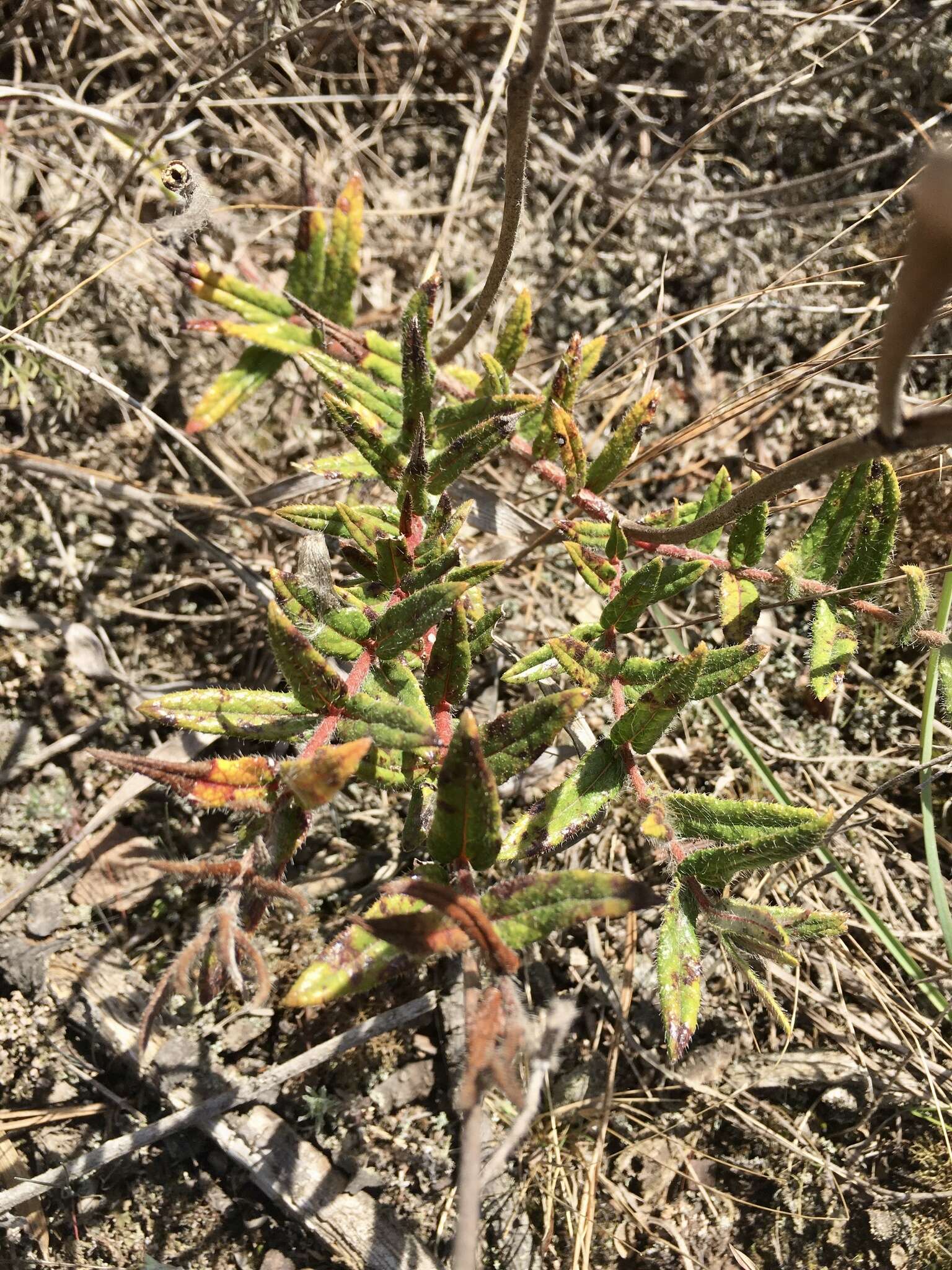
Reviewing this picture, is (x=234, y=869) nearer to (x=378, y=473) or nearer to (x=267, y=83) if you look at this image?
(x=378, y=473)

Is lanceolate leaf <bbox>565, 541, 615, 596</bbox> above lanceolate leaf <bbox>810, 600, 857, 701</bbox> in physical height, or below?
above

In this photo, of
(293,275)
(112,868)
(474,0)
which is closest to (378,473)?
(293,275)

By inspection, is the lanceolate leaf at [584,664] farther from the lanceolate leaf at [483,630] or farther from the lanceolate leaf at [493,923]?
the lanceolate leaf at [493,923]

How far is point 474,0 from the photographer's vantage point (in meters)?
3.87

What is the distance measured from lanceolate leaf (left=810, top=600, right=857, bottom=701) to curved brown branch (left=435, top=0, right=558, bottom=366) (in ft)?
4.26

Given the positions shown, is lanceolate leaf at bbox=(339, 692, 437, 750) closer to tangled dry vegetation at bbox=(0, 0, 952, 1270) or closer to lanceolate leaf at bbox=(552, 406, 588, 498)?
tangled dry vegetation at bbox=(0, 0, 952, 1270)

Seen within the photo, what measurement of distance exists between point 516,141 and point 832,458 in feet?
3.67

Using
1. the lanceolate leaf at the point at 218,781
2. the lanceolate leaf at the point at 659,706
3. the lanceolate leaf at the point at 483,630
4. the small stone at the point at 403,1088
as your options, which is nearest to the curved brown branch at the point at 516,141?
the lanceolate leaf at the point at 483,630

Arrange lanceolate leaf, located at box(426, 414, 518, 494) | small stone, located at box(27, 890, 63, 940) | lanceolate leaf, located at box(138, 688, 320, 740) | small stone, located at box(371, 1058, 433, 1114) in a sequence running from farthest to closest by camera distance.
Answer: small stone, located at box(27, 890, 63, 940), small stone, located at box(371, 1058, 433, 1114), lanceolate leaf, located at box(426, 414, 518, 494), lanceolate leaf, located at box(138, 688, 320, 740)

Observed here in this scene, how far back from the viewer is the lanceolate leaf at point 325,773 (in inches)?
66.7

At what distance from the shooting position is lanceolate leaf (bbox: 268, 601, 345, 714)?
1879 millimetres

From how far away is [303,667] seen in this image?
194cm

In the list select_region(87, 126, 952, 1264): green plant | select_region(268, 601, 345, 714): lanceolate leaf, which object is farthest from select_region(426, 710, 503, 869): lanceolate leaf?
select_region(268, 601, 345, 714): lanceolate leaf

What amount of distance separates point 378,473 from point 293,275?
3.21 ft
